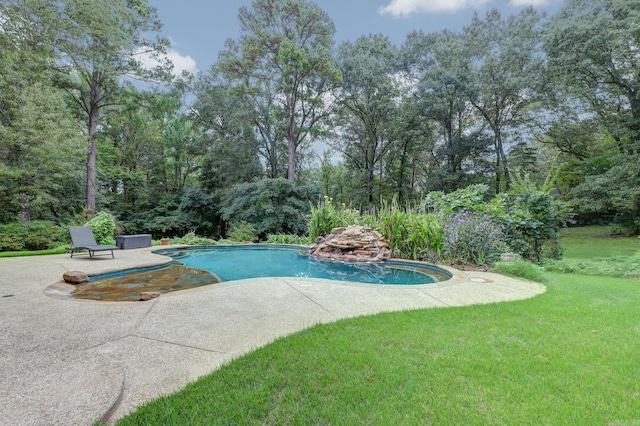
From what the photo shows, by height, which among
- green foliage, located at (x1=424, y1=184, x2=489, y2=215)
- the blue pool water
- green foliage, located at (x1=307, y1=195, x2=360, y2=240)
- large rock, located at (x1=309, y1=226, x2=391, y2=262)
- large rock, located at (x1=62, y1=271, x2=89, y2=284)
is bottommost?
the blue pool water

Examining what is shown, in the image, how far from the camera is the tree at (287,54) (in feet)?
46.1

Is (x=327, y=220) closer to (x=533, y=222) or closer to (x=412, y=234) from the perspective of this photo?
(x=412, y=234)

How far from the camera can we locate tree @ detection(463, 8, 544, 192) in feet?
49.1

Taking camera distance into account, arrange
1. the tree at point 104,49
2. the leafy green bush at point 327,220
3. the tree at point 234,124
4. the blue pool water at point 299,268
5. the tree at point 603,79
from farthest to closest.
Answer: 1. the tree at point 234,124
2. the tree at point 603,79
3. the tree at point 104,49
4. the leafy green bush at point 327,220
5. the blue pool water at point 299,268

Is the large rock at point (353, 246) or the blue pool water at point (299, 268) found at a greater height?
the large rock at point (353, 246)

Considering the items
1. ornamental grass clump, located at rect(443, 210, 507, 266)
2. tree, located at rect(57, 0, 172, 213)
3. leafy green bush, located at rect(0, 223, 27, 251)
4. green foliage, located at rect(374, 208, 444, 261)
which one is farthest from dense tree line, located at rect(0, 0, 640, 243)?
ornamental grass clump, located at rect(443, 210, 507, 266)

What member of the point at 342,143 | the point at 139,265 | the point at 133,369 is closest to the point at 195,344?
the point at 133,369

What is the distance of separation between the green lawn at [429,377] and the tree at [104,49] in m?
12.8

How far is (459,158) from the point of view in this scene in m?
17.0

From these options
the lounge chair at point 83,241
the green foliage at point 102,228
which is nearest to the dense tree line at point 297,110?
the green foliage at point 102,228

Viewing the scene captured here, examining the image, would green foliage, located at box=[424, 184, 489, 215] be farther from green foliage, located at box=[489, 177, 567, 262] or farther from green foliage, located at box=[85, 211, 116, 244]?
green foliage, located at box=[85, 211, 116, 244]

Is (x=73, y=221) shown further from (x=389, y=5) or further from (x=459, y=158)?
(x=459, y=158)

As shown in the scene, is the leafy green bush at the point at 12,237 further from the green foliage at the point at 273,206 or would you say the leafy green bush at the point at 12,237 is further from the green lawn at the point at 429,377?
the green lawn at the point at 429,377

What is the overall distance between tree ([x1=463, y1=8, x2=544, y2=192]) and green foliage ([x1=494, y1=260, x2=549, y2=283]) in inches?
485
